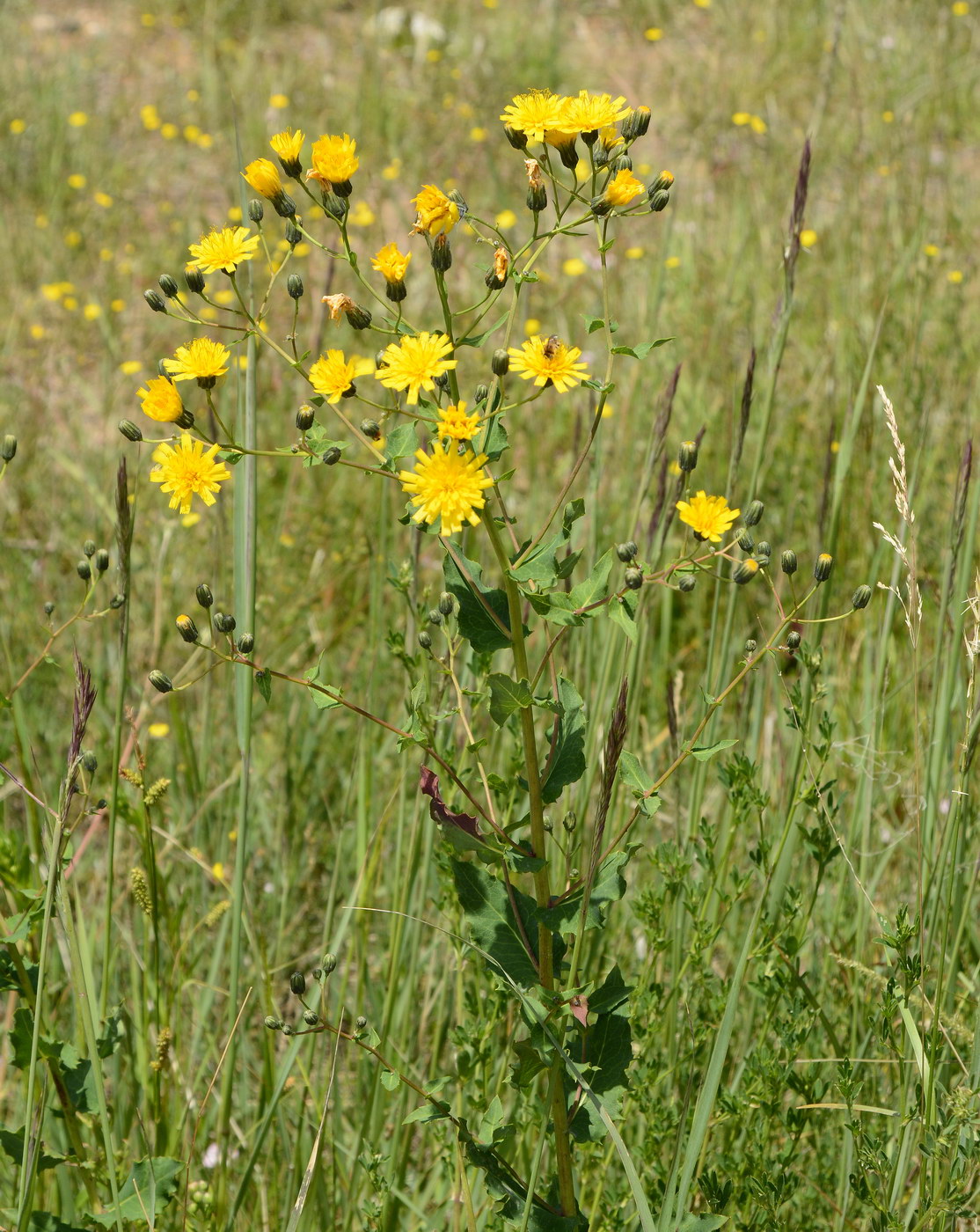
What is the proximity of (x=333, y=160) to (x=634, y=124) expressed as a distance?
29 centimetres

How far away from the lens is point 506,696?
1.11m

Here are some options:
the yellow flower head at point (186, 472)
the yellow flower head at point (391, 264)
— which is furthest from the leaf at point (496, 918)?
the yellow flower head at point (391, 264)

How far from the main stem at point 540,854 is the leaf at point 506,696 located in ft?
0.05

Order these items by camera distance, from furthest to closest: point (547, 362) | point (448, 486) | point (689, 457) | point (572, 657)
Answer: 1. point (572, 657)
2. point (689, 457)
3. point (547, 362)
4. point (448, 486)

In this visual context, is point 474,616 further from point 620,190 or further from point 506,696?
point 620,190

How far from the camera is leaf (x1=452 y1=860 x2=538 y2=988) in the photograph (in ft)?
3.90

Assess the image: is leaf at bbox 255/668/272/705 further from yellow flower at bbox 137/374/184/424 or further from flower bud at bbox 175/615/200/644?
yellow flower at bbox 137/374/184/424

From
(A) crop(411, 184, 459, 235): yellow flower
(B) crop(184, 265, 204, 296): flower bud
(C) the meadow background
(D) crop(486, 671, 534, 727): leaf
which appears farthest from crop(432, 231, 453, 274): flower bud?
(C) the meadow background

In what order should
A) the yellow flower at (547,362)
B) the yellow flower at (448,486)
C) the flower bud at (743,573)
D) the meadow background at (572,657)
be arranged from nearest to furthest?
1. the yellow flower at (448,486)
2. the yellow flower at (547,362)
3. the flower bud at (743,573)
4. the meadow background at (572,657)

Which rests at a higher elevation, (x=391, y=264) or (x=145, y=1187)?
(x=391, y=264)

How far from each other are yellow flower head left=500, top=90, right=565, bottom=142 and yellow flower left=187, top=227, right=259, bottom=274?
28 centimetres

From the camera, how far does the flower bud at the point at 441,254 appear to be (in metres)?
1.10

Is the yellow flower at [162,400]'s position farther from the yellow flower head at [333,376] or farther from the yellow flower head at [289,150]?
the yellow flower head at [289,150]

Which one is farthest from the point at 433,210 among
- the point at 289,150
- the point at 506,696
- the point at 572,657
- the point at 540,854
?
the point at 572,657
